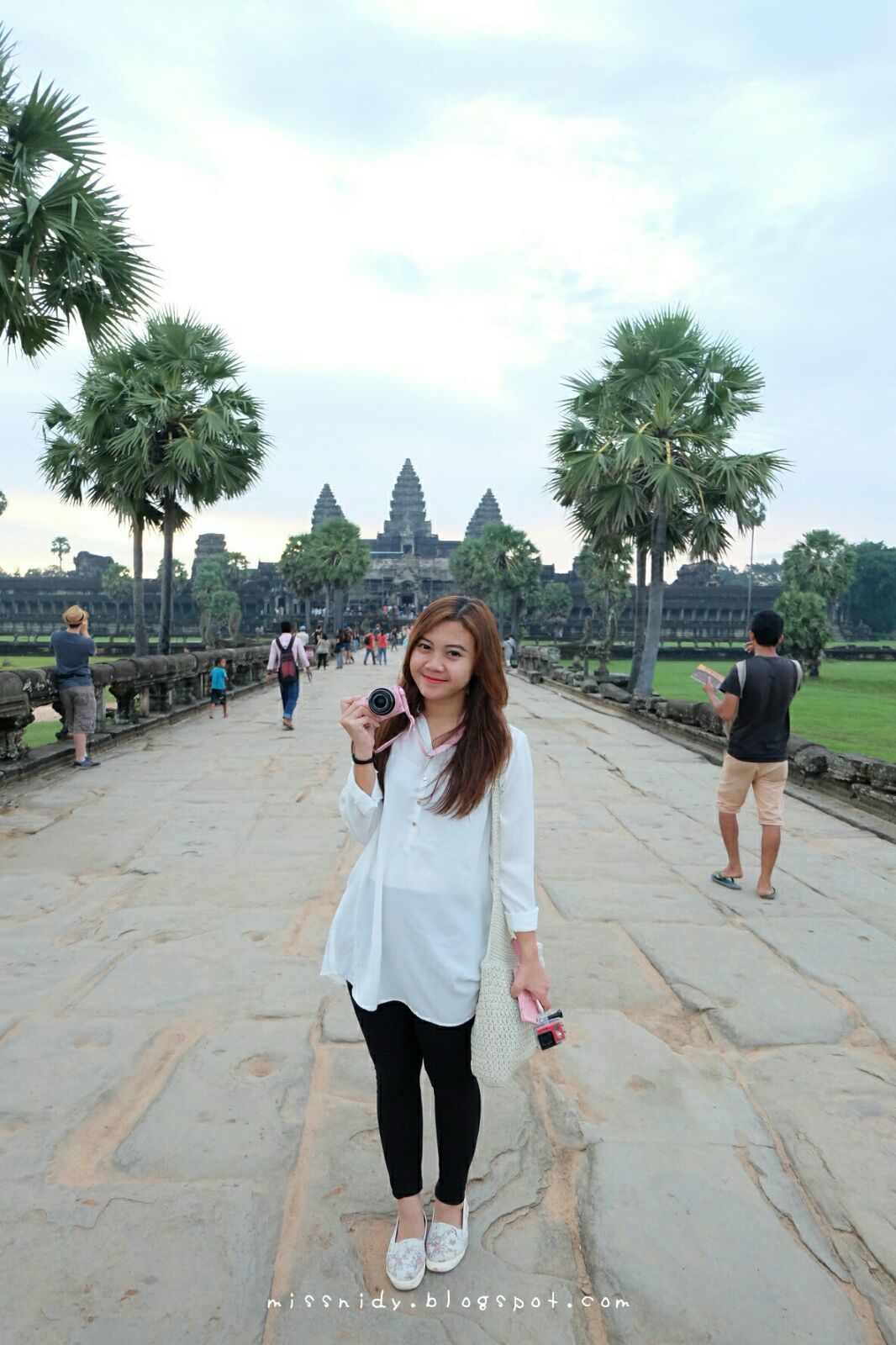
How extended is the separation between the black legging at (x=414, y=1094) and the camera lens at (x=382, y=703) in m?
0.58

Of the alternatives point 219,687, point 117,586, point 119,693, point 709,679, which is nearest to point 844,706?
point 219,687

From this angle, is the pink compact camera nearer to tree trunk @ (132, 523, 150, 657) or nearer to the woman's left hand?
the woman's left hand

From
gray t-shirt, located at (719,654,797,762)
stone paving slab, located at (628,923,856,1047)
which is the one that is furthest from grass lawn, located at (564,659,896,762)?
stone paving slab, located at (628,923,856,1047)

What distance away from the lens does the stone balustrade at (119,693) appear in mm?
6555

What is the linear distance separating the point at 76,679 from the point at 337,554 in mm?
45365

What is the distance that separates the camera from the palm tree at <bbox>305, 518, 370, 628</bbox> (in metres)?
51.8

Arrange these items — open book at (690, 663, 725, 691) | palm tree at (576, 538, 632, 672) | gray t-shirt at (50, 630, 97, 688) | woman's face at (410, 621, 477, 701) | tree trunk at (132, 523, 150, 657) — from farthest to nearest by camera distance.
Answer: palm tree at (576, 538, 632, 672) < tree trunk at (132, 523, 150, 657) < gray t-shirt at (50, 630, 97, 688) < open book at (690, 663, 725, 691) < woman's face at (410, 621, 477, 701)

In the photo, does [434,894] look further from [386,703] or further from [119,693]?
[119,693]

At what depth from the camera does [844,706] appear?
64.1ft

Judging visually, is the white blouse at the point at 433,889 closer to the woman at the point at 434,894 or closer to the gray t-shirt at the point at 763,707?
the woman at the point at 434,894

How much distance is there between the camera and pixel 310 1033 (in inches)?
110

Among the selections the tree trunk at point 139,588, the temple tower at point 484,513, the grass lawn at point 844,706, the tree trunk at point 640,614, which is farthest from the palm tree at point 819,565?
the temple tower at point 484,513

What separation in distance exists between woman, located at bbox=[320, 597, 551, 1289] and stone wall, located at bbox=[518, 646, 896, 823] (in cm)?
508

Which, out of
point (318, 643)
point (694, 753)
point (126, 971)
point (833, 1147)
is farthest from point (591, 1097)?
point (318, 643)
